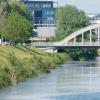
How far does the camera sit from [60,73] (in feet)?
236

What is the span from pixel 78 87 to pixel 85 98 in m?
8.54

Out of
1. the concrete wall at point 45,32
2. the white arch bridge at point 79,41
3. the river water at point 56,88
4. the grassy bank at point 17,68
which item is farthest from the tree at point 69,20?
the river water at point 56,88

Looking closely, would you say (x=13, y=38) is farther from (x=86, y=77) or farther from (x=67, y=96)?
(x=67, y=96)

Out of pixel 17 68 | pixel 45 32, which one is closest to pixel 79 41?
pixel 45 32

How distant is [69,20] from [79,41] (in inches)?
248

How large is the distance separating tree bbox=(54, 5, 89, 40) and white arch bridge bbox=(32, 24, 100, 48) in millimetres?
2763

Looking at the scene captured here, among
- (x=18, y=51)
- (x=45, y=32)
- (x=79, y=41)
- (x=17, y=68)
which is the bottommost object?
(x=79, y=41)

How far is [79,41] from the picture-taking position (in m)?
123

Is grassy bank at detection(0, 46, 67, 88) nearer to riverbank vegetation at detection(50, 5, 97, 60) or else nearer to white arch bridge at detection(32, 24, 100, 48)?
white arch bridge at detection(32, 24, 100, 48)

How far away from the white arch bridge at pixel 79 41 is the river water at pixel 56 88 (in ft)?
141

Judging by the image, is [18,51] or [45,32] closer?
[18,51]

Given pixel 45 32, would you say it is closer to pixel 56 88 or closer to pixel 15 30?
pixel 15 30

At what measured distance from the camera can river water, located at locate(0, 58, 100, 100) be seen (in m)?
47.9

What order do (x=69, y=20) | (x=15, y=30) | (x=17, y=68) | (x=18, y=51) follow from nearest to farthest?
(x=17, y=68) < (x=18, y=51) < (x=15, y=30) < (x=69, y=20)
